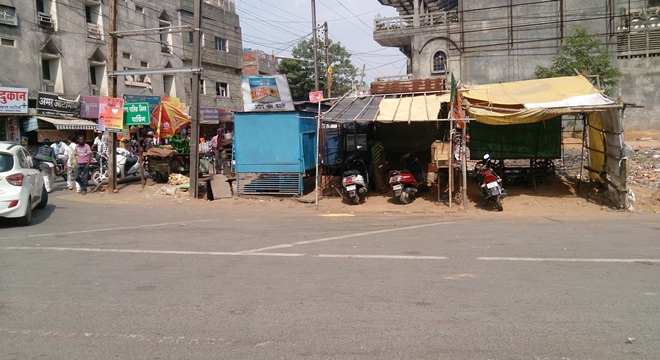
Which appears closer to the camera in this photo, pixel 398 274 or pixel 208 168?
pixel 398 274

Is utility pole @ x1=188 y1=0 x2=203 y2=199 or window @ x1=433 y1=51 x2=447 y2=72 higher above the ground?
window @ x1=433 y1=51 x2=447 y2=72

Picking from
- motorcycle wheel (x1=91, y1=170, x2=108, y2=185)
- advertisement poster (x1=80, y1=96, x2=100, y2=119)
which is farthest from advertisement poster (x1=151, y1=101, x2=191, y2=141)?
advertisement poster (x1=80, y1=96, x2=100, y2=119)

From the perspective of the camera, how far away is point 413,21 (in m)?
31.0

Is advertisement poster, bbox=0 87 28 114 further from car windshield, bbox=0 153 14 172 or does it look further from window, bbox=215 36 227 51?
window, bbox=215 36 227 51

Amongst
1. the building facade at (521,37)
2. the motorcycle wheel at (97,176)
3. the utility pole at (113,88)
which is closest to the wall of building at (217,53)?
the building facade at (521,37)

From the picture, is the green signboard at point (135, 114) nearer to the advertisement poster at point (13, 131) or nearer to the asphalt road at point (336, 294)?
the asphalt road at point (336, 294)

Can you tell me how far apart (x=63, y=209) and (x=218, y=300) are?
9879 mm

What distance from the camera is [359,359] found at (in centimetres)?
383

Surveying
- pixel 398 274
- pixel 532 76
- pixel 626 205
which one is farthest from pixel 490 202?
pixel 532 76

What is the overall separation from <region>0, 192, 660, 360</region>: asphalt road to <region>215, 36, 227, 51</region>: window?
101ft

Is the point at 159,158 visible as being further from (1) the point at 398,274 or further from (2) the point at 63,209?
(1) the point at 398,274

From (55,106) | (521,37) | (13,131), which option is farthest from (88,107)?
(521,37)

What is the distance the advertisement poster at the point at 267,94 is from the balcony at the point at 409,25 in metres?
17.2

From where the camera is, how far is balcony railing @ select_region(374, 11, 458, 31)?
30219 millimetres
